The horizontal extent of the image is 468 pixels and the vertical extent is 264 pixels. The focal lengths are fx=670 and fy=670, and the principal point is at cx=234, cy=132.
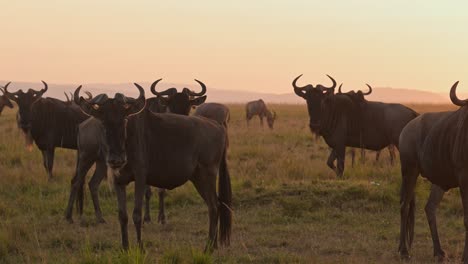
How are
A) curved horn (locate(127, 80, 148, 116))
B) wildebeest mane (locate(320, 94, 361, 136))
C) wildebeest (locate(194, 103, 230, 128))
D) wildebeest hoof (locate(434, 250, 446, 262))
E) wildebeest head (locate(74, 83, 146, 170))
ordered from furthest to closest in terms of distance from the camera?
wildebeest (locate(194, 103, 230, 128)) < wildebeest mane (locate(320, 94, 361, 136)) < wildebeest hoof (locate(434, 250, 446, 262)) < curved horn (locate(127, 80, 148, 116)) < wildebeest head (locate(74, 83, 146, 170))

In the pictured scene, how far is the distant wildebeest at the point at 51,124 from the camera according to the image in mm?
14266

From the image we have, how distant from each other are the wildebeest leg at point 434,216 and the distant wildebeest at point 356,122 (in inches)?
253

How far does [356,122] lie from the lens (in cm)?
1537

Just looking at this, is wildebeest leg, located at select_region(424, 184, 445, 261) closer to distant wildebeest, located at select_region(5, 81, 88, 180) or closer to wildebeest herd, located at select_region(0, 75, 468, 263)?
wildebeest herd, located at select_region(0, 75, 468, 263)

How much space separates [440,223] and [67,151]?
12.9 metres

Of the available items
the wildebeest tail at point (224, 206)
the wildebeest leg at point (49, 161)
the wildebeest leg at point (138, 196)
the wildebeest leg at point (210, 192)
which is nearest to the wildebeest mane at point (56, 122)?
the wildebeest leg at point (49, 161)

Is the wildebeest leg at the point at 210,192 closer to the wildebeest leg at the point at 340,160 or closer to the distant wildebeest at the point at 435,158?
the distant wildebeest at the point at 435,158

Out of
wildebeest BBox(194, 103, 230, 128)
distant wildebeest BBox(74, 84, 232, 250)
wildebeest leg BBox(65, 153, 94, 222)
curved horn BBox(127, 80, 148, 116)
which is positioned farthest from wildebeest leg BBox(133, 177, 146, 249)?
wildebeest BBox(194, 103, 230, 128)

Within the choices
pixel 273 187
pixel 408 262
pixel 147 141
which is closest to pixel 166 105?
pixel 273 187

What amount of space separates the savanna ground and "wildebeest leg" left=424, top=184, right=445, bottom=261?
184 millimetres

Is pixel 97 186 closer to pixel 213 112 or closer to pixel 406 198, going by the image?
pixel 406 198

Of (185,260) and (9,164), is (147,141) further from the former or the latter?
(9,164)

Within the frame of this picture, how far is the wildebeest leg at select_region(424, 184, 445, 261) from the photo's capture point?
8133 mm

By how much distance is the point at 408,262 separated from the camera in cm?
797
